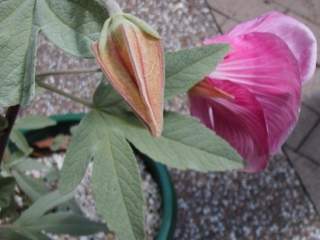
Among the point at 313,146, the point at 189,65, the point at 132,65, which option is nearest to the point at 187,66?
the point at 189,65

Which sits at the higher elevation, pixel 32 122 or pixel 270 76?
pixel 270 76

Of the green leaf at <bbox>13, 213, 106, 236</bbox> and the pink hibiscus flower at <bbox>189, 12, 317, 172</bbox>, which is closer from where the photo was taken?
the pink hibiscus flower at <bbox>189, 12, 317, 172</bbox>

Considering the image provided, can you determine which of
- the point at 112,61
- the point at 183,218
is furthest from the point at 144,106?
the point at 183,218

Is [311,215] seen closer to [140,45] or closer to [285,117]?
[285,117]

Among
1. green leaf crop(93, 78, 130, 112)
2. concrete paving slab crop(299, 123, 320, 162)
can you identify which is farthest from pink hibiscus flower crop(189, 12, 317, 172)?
concrete paving slab crop(299, 123, 320, 162)

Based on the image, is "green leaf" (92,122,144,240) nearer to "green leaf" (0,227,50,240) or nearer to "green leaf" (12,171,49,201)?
"green leaf" (0,227,50,240)

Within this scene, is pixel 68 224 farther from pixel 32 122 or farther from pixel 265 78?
pixel 265 78
